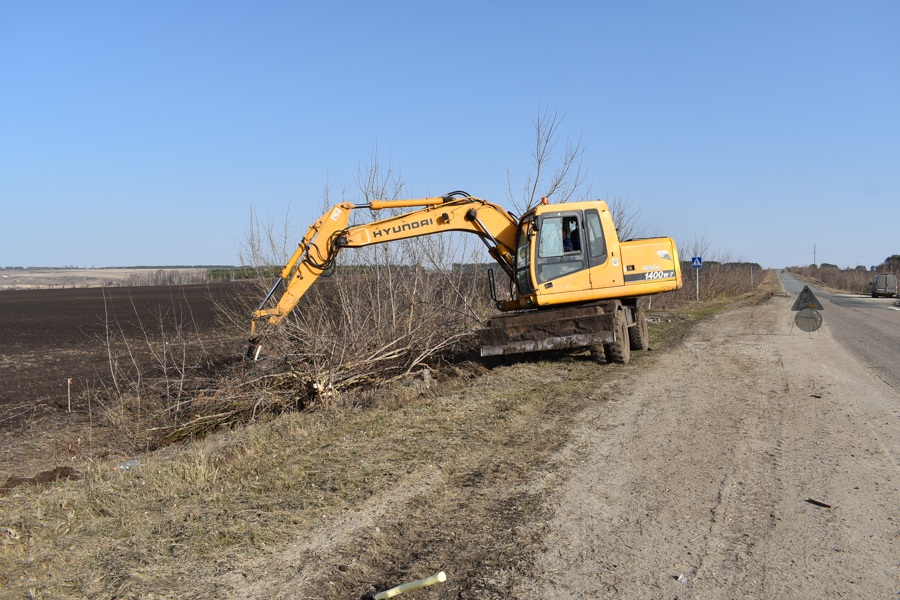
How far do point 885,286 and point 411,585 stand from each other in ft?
163

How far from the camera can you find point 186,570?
16.1ft

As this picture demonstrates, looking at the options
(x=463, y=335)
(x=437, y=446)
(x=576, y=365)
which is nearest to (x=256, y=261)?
(x=463, y=335)

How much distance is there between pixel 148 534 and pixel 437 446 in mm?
3176

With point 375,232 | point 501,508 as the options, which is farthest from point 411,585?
point 375,232

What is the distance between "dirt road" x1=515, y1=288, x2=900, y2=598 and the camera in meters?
4.64

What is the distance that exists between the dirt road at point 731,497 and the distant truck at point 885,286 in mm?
40324

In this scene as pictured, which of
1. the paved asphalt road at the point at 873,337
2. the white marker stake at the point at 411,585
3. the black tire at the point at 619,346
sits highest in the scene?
the black tire at the point at 619,346

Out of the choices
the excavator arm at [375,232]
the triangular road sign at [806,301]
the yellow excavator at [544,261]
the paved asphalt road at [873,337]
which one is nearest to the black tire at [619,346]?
the yellow excavator at [544,261]

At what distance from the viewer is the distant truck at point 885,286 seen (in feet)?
150

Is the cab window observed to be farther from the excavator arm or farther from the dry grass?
the dry grass

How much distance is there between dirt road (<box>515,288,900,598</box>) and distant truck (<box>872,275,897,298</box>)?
4032 cm

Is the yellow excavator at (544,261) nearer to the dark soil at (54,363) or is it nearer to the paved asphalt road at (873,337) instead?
the dark soil at (54,363)

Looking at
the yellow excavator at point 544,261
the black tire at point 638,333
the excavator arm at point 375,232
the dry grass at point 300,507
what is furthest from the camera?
the black tire at point 638,333

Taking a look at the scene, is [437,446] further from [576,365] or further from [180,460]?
[576,365]
